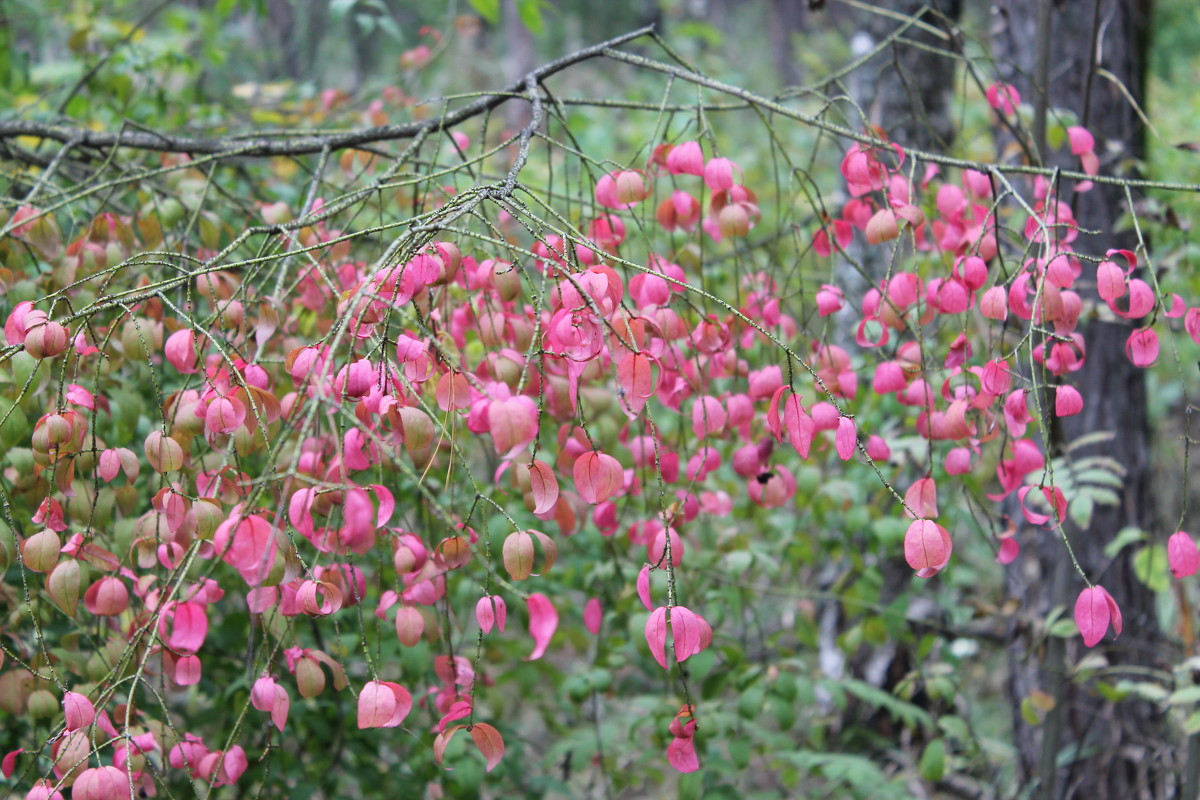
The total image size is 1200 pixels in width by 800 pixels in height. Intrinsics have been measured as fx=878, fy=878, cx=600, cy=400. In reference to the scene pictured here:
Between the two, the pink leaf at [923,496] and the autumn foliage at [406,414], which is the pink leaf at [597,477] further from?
the pink leaf at [923,496]

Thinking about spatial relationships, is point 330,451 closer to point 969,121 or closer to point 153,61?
point 153,61

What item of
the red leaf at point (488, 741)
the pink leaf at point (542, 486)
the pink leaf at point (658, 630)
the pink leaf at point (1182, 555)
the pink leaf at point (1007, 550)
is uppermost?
the pink leaf at point (542, 486)

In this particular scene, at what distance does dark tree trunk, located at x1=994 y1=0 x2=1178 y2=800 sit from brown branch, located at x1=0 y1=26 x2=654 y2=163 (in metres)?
1.43

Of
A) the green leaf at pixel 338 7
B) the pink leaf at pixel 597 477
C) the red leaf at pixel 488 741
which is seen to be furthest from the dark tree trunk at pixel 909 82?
the red leaf at pixel 488 741

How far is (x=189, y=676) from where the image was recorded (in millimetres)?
1038

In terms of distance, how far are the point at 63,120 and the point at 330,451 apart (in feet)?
3.42

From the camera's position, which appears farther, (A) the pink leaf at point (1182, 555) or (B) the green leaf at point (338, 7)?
(B) the green leaf at point (338, 7)

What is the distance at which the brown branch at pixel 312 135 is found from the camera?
4.33ft

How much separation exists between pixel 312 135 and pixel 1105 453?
6.79 feet

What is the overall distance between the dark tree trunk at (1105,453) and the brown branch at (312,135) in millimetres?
1429

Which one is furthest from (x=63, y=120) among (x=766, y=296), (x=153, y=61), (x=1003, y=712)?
(x=1003, y=712)

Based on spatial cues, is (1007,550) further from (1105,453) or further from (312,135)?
(312,135)

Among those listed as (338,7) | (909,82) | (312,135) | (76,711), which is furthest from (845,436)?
(909,82)

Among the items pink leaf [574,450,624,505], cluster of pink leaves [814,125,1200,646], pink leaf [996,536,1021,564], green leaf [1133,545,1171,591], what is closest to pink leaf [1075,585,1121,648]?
cluster of pink leaves [814,125,1200,646]
